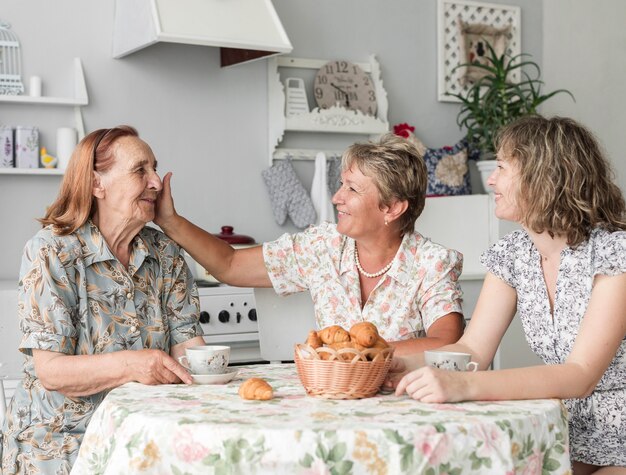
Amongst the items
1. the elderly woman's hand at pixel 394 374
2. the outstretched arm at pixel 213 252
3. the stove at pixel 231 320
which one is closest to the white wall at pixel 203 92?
the stove at pixel 231 320

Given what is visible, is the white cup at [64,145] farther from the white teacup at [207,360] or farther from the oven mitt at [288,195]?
the white teacup at [207,360]

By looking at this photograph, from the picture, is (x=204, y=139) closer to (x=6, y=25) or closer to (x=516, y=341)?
(x=6, y=25)

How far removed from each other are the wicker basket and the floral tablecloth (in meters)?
0.02

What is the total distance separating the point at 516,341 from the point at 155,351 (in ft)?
7.41

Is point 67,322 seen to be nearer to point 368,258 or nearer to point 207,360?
point 207,360

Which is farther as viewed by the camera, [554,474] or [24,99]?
[24,99]

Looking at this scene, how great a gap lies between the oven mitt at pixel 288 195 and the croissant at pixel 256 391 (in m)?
2.11

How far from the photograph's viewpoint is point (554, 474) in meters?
1.53

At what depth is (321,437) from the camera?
133 cm

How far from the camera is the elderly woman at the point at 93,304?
6.01 ft

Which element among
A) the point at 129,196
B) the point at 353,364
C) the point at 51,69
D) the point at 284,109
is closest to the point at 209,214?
the point at 284,109

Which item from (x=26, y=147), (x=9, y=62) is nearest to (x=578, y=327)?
(x=26, y=147)

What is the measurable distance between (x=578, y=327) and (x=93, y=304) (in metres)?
1.04

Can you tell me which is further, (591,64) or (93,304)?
(591,64)
